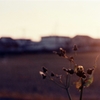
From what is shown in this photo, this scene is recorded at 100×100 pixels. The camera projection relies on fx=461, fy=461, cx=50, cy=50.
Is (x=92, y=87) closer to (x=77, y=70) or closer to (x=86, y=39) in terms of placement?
(x=77, y=70)

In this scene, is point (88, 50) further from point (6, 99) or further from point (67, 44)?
point (6, 99)

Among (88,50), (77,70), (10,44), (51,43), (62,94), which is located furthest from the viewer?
(51,43)

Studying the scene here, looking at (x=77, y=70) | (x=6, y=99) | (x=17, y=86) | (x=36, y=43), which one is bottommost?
(x=36, y=43)

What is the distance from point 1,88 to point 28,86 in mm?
1414

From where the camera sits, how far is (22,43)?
6738cm

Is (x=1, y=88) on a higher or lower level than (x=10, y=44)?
higher

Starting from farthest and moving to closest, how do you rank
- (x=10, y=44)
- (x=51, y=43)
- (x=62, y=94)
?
(x=51, y=43), (x=10, y=44), (x=62, y=94)

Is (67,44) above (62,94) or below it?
below

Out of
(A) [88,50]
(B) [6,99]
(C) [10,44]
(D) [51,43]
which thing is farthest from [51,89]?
(D) [51,43]

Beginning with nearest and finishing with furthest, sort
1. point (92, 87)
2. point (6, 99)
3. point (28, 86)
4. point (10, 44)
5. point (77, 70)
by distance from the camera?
point (77, 70) → point (6, 99) → point (92, 87) → point (28, 86) → point (10, 44)

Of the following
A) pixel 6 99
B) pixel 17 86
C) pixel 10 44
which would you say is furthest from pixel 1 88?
pixel 10 44

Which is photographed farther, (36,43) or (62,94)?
(36,43)

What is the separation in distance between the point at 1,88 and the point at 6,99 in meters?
5.89

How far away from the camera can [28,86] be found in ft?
71.1
